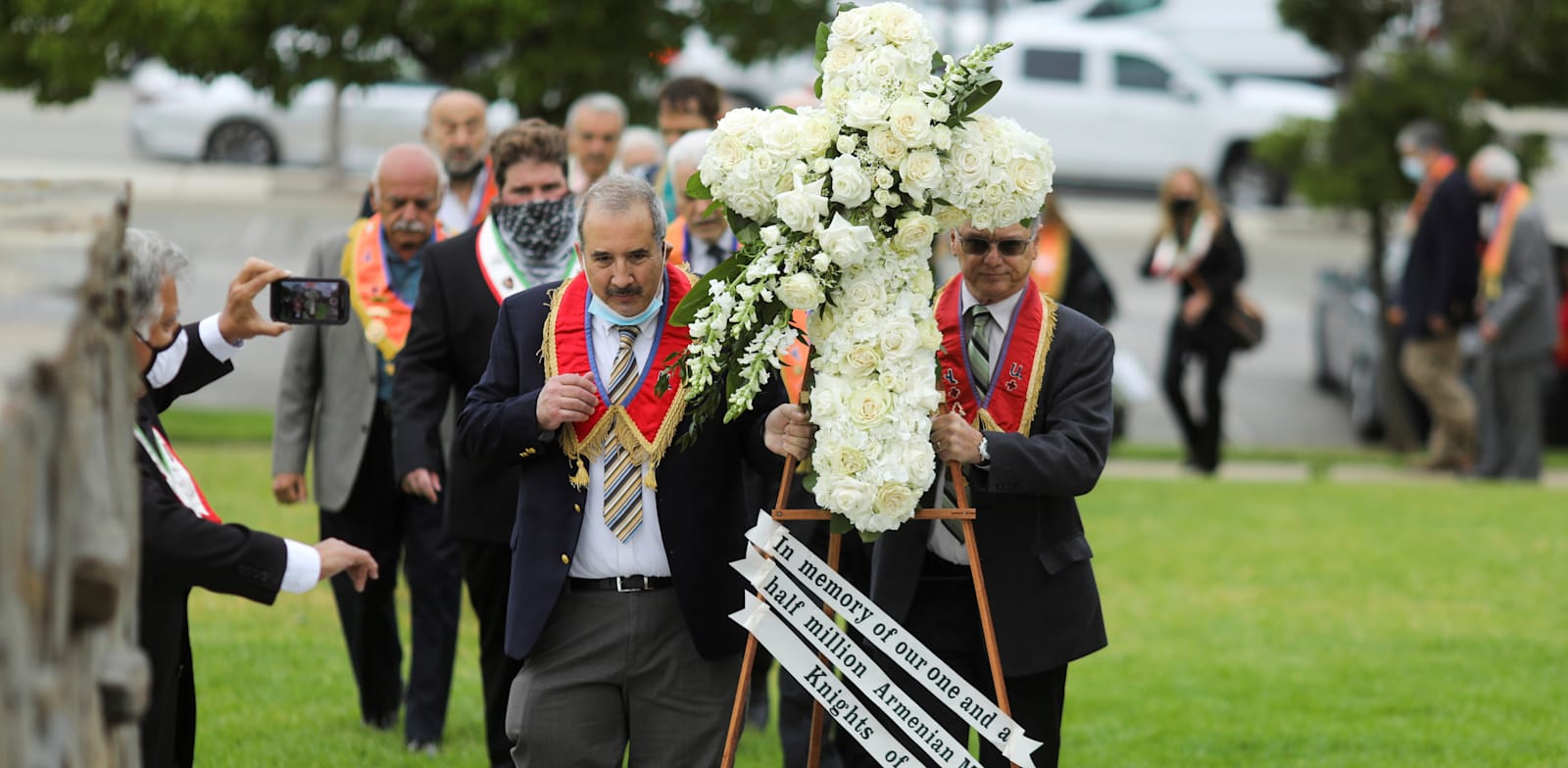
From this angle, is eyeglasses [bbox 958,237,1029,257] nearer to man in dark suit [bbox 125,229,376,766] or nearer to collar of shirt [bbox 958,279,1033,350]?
collar of shirt [bbox 958,279,1033,350]

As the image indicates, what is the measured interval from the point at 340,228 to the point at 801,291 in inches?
482

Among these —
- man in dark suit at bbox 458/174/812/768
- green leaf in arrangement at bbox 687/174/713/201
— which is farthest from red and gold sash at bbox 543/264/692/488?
green leaf in arrangement at bbox 687/174/713/201

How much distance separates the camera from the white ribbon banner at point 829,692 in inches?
205

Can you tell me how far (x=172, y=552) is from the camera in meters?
4.47

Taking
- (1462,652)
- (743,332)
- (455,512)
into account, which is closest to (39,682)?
(743,332)

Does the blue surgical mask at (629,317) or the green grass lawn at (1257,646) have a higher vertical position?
the blue surgical mask at (629,317)

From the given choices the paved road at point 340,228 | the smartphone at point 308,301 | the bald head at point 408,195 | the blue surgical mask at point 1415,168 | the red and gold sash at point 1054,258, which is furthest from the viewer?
the paved road at point 340,228

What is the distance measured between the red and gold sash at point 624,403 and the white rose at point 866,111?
74 cm

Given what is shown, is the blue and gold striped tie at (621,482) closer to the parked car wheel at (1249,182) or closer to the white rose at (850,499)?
the white rose at (850,499)

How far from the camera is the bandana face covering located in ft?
22.7

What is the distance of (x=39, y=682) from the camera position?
9.23 ft

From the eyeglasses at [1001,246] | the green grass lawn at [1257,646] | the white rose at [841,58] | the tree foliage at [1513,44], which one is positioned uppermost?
the tree foliage at [1513,44]

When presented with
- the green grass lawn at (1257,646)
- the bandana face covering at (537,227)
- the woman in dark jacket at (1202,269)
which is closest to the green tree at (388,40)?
the green grass lawn at (1257,646)

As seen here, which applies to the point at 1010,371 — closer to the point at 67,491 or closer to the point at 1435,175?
the point at 67,491
